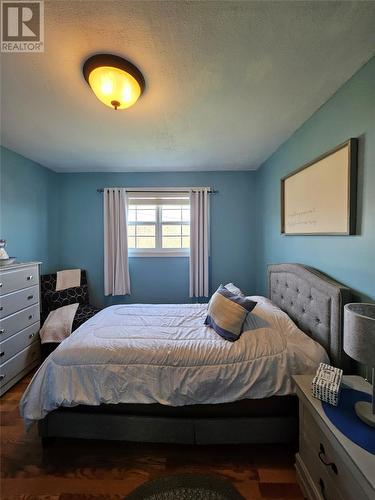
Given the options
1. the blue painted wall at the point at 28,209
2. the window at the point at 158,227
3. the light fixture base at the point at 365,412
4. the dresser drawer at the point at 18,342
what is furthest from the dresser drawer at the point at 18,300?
the light fixture base at the point at 365,412

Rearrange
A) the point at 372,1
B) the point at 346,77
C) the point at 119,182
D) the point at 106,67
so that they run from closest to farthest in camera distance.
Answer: the point at 372,1, the point at 106,67, the point at 346,77, the point at 119,182

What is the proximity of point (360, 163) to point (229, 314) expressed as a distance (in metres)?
1.34

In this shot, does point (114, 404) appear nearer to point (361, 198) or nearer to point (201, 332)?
point (201, 332)

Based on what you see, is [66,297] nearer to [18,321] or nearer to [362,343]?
[18,321]

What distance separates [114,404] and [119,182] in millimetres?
2788

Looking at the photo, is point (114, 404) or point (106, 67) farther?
point (114, 404)

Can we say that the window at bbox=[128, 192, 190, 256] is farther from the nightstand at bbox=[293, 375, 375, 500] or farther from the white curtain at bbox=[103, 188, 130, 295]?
the nightstand at bbox=[293, 375, 375, 500]

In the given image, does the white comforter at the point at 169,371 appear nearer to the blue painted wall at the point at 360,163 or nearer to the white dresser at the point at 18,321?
the blue painted wall at the point at 360,163

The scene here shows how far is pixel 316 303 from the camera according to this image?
1569 mm

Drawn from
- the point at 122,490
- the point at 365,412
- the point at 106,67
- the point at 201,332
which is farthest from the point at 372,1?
the point at 122,490

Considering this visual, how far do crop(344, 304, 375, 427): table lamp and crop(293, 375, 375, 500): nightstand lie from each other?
169mm

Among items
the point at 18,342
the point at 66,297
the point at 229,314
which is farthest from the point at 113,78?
the point at 66,297

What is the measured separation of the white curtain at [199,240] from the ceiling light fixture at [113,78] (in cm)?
179

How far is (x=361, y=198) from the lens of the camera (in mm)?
1318
